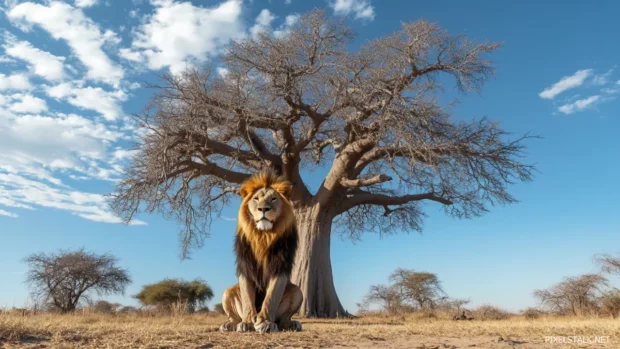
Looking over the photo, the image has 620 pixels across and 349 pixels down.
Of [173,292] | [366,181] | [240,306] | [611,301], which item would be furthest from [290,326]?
[173,292]

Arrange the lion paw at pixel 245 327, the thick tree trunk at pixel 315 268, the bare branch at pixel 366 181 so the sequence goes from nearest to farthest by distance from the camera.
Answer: the lion paw at pixel 245 327 → the bare branch at pixel 366 181 → the thick tree trunk at pixel 315 268

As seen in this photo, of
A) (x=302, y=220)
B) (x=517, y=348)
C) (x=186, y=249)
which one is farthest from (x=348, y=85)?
(x=517, y=348)

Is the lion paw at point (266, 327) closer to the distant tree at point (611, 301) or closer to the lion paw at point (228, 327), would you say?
the lion paw at point (228, 327)

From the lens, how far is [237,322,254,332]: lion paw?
5.59 metres

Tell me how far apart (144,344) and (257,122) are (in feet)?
30.1

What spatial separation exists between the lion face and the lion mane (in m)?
0.07

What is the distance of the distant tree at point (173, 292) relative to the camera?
2537 cm

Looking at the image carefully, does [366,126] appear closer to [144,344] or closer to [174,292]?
[144,344]

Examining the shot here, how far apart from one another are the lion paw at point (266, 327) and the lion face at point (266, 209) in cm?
108

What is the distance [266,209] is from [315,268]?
8.69 meters

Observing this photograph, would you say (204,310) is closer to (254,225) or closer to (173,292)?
(173,292)

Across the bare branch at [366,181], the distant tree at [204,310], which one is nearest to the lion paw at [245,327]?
the bare branch at [366,181]

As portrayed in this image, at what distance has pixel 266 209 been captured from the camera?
5.68 metres

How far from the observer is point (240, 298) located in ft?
19.8
